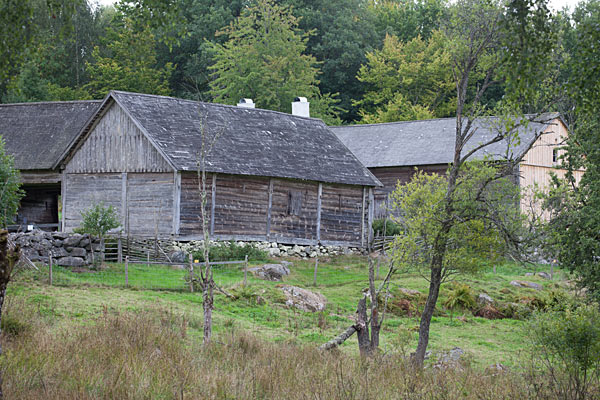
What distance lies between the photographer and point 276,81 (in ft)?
175

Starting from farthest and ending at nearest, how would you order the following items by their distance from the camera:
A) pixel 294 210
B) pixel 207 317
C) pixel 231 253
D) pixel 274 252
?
pixel 294 210 → pixel 274 252 → pixel 231 253 → pixel 207 317

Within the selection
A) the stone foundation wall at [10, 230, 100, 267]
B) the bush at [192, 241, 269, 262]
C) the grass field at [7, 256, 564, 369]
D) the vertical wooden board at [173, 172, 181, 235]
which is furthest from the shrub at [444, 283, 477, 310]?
the stone foundation wall at [10, 230, 100, 267]

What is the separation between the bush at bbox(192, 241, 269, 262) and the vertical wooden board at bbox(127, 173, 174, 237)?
7.62ft

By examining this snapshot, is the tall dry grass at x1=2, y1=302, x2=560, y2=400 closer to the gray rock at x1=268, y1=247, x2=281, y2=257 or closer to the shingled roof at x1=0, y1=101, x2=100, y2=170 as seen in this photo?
the gray rock at x1=268, y1=247, x2=281, y2=257

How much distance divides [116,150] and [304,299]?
1280 cm

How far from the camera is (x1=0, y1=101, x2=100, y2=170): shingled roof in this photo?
3153 cm

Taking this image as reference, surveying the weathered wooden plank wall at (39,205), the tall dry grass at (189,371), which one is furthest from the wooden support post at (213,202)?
the tall dry grass at (189,371)

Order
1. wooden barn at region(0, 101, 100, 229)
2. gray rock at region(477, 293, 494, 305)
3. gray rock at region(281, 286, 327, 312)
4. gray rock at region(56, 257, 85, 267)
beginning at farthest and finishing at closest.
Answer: wooden barn at region(0, 101, 100, 229) → gray rock at region(477, 293, 494, 305) → gray rock at region(56, 257, 85, 267) → gray rock at region(281, 286, 327, 312)

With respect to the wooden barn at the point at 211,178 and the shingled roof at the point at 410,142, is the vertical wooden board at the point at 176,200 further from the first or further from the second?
the shingled roof at the point at 410,142

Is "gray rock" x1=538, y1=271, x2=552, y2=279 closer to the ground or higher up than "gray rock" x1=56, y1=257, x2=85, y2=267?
closer to the ground

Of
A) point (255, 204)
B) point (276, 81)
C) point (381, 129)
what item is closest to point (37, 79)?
point (276, 81)

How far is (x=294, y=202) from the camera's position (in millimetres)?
32125

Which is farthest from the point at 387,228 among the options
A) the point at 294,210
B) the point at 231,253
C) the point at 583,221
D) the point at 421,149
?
the point at 583,221

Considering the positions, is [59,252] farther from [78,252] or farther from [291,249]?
[291,249]
